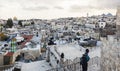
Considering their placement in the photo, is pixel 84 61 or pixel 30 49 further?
pixel 30 49

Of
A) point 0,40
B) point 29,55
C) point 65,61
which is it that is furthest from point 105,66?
point 0,40

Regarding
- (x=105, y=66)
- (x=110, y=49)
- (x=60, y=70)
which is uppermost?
(x=110, y=49)

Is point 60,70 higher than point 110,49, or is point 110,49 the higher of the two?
point 110,49

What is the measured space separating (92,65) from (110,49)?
3.97 metres

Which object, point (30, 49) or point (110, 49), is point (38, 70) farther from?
point (30, 49)

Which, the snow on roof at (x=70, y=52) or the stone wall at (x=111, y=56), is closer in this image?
the stone wall at (x=111, y=56)

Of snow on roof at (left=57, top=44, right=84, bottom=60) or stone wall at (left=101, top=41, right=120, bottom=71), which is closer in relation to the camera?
stone wall at (left=101, top=41, right=120, bottom=71)

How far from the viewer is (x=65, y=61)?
14.4 meters

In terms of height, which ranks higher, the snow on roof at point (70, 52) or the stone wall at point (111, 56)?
the stone wall at point (111, 56)

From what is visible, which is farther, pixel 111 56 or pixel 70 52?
pixel 70 52

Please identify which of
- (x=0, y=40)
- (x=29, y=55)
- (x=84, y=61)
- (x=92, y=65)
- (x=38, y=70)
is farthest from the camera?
(x=0, y=40)

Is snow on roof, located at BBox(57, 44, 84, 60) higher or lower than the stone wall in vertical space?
lower

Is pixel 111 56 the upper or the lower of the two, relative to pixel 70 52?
upper

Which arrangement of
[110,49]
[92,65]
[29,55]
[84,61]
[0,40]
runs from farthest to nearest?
[0,40] < [29,55] < [92,65] < [84,61] < [110,49]
